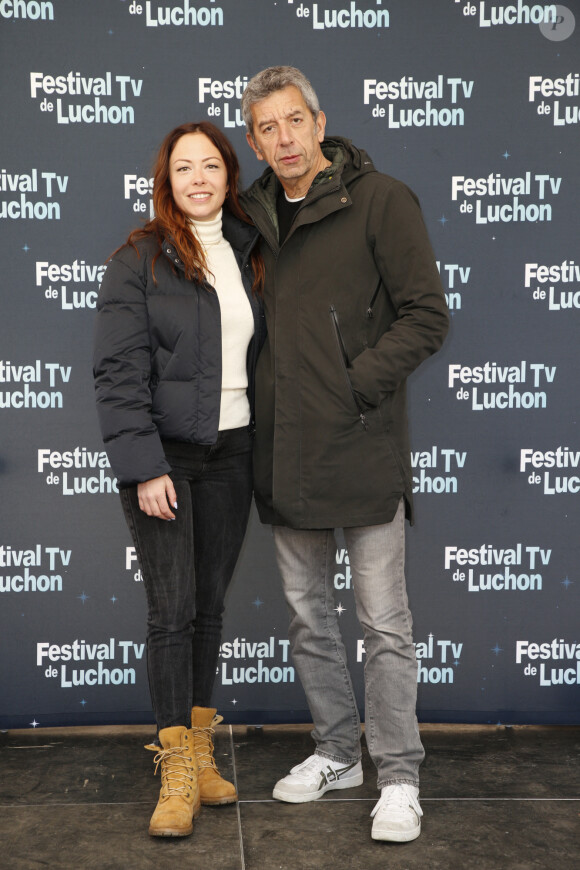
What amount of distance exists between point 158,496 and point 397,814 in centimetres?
95

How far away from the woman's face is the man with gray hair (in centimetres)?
11

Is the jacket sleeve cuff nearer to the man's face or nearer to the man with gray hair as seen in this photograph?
the man with gray hair

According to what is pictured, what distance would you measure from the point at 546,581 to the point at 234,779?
115cm

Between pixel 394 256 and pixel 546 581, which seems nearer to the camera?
pixel 394 256

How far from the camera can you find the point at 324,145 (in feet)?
7.39

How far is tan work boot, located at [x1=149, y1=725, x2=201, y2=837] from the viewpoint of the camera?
2.10 metres

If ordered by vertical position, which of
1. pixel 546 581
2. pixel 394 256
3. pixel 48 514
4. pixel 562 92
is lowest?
pixel 546 581

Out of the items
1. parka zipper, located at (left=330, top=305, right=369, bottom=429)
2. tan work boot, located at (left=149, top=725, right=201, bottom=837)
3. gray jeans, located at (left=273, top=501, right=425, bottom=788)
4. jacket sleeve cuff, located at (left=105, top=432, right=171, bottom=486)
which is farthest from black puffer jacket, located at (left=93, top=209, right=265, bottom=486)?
tan work boot, located at (left=149, top=725, right=201, bottom=837)

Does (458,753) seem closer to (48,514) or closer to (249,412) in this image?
(249,412)

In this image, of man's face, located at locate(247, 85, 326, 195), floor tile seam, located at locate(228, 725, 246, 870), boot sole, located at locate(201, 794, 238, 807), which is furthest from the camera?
boot sole, located at locate(201, 794, 238, 807)

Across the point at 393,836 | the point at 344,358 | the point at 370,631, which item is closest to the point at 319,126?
the point at 344,358

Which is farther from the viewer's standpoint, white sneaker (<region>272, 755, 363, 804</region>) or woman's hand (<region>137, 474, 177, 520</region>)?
white sneaker (<region>272, 755, 363, 804</region>)

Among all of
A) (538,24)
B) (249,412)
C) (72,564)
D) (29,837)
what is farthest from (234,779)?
(538,24)

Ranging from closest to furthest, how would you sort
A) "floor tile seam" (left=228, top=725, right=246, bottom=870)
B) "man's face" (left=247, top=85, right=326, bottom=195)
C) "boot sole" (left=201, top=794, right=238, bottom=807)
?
"floor tile seam" (left=228, top=725, right=246, bottom=870), "man's face" (left=247, top=85, right=326, bottom=195), "boot sole" (left=201, top=794, right=238, bottom=807)
